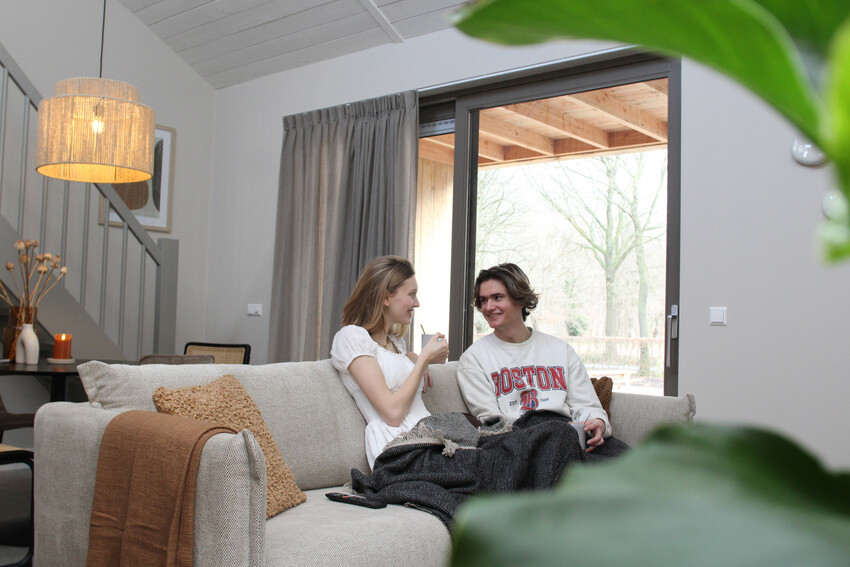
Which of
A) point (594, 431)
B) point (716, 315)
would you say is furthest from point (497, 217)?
point (594, 431)

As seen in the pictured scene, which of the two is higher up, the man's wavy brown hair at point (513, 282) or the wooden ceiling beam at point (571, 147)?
the wooden ceiling beam at point (571, 147)

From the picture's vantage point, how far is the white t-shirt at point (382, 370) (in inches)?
101

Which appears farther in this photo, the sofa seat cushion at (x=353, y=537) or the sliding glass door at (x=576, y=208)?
the sliding glass door at (x=576, y=208)

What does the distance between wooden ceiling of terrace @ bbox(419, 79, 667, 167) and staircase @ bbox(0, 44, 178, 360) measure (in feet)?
6.51

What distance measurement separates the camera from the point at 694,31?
178 mm

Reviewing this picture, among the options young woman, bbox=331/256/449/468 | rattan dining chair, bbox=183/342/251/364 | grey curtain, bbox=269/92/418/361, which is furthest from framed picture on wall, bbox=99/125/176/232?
young woman, bbox=331/256/449/468

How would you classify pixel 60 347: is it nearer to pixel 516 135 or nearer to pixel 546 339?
pixel 546 339

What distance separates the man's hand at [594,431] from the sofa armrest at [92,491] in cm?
147

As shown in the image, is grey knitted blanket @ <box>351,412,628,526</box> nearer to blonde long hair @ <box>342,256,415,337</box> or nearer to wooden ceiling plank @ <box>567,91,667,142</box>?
blonde long hair @ <box>342,256,415,337</box>

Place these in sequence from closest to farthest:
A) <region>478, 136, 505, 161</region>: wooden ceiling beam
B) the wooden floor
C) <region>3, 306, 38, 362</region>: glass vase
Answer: the wooden floor → <region>3, 306, 38, 362</region>: glass vase → <region>478, 136, 505, 161</region>: wooden ceiling beam

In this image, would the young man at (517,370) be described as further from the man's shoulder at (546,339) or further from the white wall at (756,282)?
the white wall at (756,282)

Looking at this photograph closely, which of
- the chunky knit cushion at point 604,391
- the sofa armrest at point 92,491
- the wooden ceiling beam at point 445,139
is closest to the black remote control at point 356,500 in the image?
the sofa armrest at point 92,491

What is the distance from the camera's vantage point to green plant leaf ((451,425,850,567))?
0.15 metres

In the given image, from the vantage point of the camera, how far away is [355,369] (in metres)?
2.57
